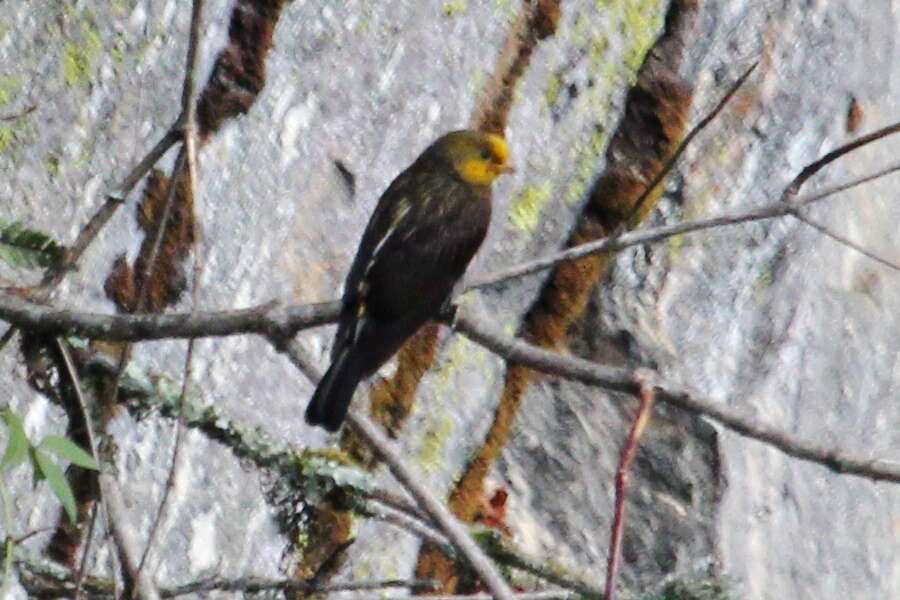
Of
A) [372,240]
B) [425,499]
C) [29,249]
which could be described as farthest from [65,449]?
[372,240]

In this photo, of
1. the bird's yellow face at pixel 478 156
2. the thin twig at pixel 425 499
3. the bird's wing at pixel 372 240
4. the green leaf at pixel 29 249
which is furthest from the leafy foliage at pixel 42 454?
the bird's yellow face at pixel 478 156

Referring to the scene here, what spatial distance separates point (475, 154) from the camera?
3.45 metres

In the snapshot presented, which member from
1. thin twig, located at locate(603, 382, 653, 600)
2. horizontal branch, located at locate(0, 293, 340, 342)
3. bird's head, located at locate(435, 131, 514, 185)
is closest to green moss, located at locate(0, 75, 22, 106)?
horizontal branch, located at locate(0, 293, 340, 342)

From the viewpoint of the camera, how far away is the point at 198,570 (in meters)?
3.13

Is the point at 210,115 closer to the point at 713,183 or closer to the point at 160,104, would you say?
the point at 160,104

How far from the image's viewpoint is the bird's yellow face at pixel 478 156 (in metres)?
3.42

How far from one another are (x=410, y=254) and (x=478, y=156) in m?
0.37

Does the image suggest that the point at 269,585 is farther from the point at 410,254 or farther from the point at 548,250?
the point at 548,250

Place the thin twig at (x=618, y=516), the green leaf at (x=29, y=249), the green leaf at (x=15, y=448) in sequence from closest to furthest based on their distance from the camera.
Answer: the thin twig at (x=618, y=516)
the green leaf at (x=15, y=448)
the green leaf at (x=29, y=249)

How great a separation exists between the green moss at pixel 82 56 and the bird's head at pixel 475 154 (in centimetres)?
72

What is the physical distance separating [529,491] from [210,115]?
1097mm

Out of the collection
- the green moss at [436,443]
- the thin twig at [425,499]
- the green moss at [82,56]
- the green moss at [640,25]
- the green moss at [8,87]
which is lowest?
the thin twig at [425,499]

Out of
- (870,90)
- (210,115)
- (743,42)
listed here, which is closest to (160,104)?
(210,115)

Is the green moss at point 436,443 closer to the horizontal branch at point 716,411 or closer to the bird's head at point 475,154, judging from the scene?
the bird's head at point 475,154
